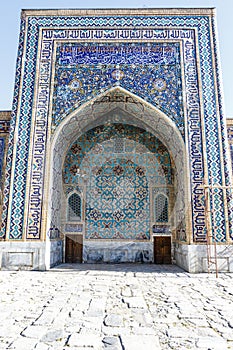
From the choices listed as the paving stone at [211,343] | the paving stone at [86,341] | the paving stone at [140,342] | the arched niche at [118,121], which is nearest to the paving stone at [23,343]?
the paving stone at [86,341]

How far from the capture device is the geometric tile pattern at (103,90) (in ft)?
17.5

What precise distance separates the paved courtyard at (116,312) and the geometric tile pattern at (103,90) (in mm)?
1323

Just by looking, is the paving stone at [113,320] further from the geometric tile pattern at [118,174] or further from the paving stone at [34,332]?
the geometric tile pattern at [118,174]

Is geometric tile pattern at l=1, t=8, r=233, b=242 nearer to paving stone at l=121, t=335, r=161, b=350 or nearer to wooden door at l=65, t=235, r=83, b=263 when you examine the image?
wooden door at l=65, t=235, r=83, b=263

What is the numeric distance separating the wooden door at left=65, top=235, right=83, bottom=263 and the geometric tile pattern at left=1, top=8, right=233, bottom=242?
133 centimetres

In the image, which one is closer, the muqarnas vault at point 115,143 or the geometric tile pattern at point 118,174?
the muqarnas vault at point 115,143

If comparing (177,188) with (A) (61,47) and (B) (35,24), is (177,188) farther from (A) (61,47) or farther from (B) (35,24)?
(B) (35,24)

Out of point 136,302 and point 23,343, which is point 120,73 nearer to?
point 136,302

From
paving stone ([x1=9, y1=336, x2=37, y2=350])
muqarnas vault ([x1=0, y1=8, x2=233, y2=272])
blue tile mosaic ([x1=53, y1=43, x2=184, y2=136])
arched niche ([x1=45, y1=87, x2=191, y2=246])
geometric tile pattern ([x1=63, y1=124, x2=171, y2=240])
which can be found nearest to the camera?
paving stone ([x1=9, y1=336, x2=37, y2=350])

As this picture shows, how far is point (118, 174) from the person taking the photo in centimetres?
673

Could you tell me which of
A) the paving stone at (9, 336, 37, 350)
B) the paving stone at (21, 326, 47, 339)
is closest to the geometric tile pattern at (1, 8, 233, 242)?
the paving stone at (21, 326, 47, 339)

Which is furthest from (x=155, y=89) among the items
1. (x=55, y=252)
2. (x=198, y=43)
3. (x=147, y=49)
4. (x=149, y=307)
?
(x=149, y=307)

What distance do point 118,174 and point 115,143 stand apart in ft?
2.56

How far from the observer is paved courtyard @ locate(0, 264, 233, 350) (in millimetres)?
2008
